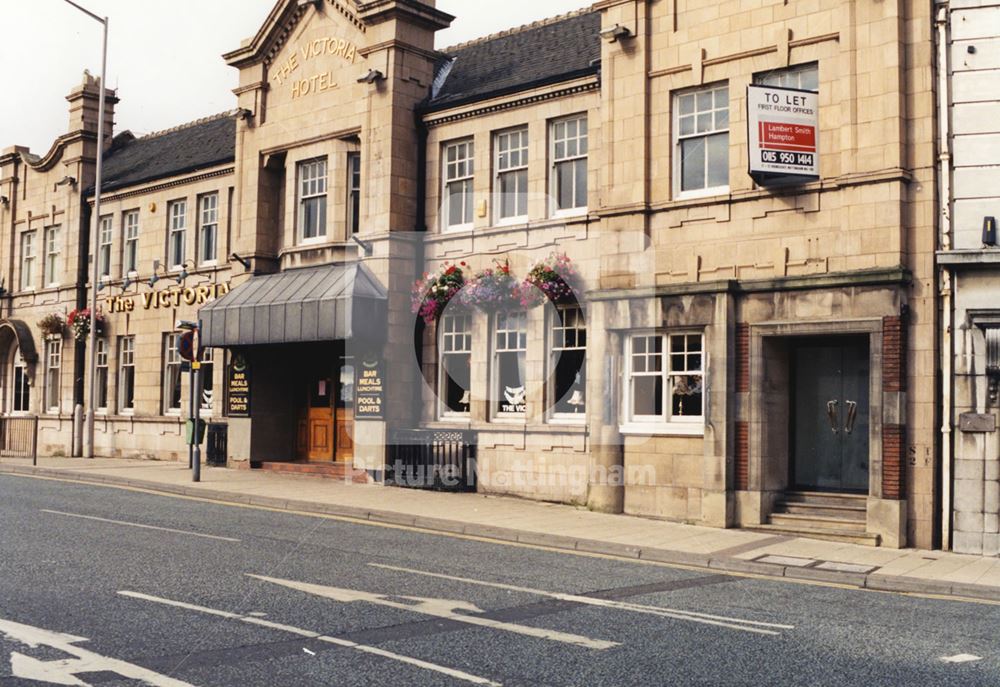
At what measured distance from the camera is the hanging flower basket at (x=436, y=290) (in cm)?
2075

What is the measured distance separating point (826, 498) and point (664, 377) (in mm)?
3215

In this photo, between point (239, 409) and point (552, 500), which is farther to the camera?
point (239, 409)

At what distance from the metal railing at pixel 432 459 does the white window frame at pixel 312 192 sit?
17.6 feet

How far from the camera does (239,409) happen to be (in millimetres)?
24250

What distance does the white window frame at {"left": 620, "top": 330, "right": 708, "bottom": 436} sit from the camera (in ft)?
54.9

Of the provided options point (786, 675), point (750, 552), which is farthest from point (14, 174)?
point (786, 675)

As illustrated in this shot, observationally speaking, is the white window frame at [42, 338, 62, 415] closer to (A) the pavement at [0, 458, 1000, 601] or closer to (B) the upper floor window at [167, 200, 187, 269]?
(B) the upper floor window at [167, 200, 187, 269]

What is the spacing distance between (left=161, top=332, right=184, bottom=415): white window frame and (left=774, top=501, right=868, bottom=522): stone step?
17.6 m

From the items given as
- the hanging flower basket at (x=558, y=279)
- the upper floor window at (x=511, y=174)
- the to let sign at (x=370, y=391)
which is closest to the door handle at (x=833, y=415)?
the hanging flower basket at (x=558, y=279)

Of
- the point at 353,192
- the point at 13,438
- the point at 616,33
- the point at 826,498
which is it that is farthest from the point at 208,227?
the point at 826,498

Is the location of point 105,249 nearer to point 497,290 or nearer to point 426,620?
point 497,290

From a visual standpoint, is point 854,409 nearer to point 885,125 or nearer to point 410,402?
point 885,125

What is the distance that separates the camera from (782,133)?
15.4 metres

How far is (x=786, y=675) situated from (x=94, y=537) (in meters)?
9.24
